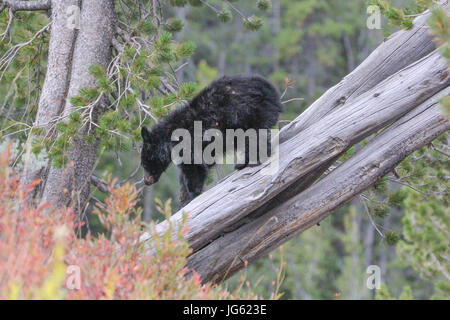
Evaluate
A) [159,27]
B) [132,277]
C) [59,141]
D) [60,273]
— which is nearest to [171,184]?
[159,27]

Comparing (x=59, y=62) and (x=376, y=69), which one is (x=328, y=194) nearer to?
(x=376, y=69)

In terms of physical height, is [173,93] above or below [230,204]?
above

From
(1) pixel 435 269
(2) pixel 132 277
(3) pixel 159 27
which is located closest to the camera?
(2) pixel 132 277

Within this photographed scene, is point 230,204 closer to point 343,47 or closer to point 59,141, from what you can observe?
point 59,141

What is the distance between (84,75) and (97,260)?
3270 mm

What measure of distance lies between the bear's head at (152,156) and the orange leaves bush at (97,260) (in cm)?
209

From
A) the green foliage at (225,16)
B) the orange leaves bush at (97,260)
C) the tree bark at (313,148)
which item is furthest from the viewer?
the green foliage at (225,16)

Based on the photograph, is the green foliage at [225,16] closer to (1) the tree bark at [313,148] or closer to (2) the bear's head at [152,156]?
(2) the bear's head at [152,156]

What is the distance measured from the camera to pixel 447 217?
34.9 ft

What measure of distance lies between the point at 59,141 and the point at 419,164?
4867 millimetres

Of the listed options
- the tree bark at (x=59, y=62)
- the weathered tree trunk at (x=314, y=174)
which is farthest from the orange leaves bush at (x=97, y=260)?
the tree bark at (x=59, y=62)

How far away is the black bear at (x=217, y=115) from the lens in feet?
20.1

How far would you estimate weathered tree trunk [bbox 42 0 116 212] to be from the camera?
6730 millimetres

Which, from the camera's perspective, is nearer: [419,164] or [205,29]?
[419,164]
